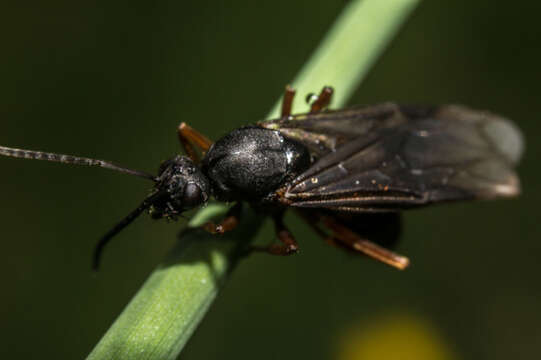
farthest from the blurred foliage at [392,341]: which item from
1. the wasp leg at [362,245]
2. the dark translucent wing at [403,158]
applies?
the dark translucent wing at [403,158]

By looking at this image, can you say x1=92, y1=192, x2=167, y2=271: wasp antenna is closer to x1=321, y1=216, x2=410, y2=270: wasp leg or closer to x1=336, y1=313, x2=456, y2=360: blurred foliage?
x1=321, y1=216, x2=410, y2=270: wasp leg

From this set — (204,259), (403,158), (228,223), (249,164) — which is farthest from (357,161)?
(204,259)

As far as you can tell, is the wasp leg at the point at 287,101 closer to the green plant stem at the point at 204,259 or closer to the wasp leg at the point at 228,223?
the green plant stem at the point at 204,259

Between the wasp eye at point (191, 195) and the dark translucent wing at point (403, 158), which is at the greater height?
the wasp eye at point (191, 195)

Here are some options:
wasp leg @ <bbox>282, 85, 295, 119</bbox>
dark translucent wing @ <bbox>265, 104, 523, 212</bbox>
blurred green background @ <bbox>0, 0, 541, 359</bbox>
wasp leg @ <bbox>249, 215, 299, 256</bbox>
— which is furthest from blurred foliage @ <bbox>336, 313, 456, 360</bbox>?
wasp leg @ <bbox>282, 85, 295, 119</bbox>

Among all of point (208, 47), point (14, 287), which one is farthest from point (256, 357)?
point (208, 47)

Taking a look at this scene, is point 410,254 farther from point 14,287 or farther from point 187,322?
point 14,287

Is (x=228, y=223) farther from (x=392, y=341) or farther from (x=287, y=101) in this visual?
(x=392, y=341)
